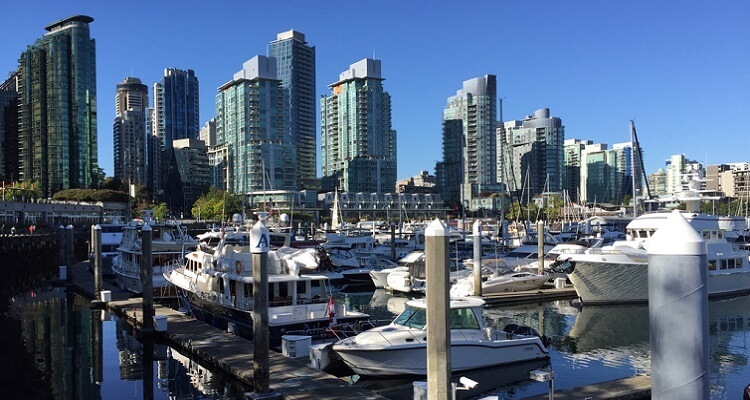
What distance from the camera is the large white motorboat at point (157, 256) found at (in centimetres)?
3369

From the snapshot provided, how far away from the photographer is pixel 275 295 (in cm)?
2139

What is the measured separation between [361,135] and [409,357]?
171 m

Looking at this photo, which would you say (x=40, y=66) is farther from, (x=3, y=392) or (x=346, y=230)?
(x=3, y=392)

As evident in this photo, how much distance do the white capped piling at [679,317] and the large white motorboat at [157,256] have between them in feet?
108

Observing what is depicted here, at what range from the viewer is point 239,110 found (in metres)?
169

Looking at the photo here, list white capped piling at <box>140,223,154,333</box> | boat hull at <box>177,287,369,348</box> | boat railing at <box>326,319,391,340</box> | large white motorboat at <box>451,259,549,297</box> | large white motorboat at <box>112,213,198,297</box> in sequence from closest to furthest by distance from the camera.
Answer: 1. boat hull at <box>177,287,369,348</box>
2. boat railing at <box>326,319,391,340</box>
3. white capped piling at <box>140,223,154,333</box>
4. large white motorboat at <box>451,259,549,297</box>
5. large white motorboat at <box>112,213,198,297</box>

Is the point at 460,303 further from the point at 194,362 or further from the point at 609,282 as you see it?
the point at 609,282

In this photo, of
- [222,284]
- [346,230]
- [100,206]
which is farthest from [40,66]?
[222,284]

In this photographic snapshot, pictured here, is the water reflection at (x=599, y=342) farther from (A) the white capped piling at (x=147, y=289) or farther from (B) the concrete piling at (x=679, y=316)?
(B) the concrete piling at (x=679, y=316)

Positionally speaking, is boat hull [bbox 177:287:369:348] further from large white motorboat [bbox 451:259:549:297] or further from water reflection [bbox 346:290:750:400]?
large white motorboat [bbox 451:259:549:297]

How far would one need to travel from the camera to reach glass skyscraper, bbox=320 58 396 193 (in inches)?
7092

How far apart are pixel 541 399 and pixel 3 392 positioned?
13766 mm

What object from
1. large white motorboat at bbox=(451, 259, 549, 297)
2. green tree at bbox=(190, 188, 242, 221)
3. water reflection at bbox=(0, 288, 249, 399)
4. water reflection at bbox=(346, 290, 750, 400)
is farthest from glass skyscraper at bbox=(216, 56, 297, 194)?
water reflection at bbox=(0, 288, 249, 399)

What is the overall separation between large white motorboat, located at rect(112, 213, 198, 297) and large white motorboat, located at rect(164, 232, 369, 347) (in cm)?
903
